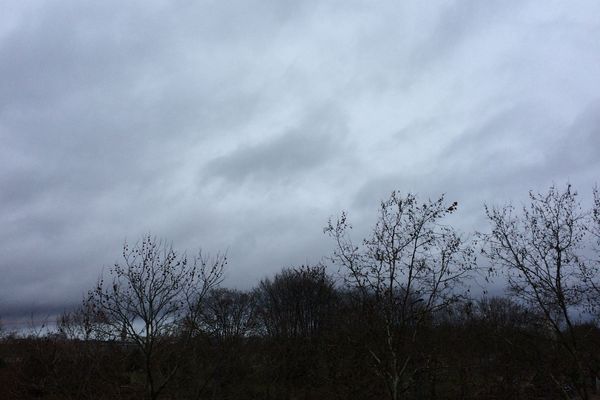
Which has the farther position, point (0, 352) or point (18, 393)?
point (0, 352)

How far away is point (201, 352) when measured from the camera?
1981 cm

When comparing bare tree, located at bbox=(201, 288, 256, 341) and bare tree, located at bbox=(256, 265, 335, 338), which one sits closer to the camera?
bare tree, located at bbox=(201, 288, 256, 341)

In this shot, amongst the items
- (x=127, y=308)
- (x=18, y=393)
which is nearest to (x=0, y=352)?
(x=18, y=393)

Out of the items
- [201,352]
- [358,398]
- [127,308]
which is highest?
[127,308]

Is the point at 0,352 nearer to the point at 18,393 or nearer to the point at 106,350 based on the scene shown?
the point at 18,393

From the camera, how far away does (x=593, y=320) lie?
18125 mm

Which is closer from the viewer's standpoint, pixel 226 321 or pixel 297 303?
pixel 226 321

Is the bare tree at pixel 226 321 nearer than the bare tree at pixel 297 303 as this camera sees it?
Yes

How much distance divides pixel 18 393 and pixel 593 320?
1163 inches

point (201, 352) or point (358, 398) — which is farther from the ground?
point (201, 352)

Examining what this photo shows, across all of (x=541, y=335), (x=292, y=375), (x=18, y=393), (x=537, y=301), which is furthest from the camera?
(x=292, y=375)

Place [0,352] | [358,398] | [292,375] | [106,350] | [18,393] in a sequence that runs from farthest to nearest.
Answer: [0,352]
[292,375]
[18,393]
[358,398]
[106,350]

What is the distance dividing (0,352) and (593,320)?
123 feet

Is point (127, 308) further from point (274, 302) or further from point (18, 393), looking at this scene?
point (274, 302)
